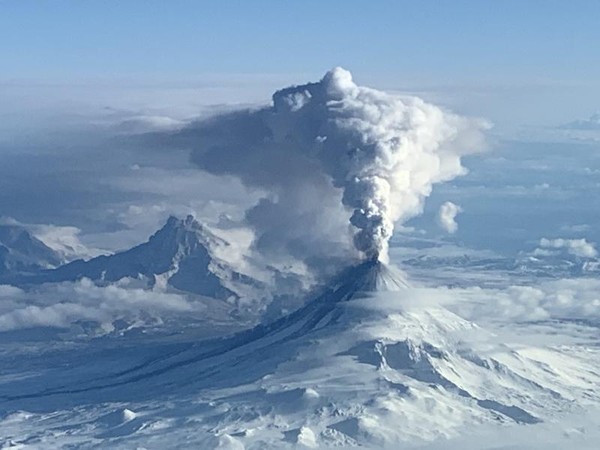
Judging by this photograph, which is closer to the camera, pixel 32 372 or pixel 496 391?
pixel 496 391

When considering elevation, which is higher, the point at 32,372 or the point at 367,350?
the point at 367,350

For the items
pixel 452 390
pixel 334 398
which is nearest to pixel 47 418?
pixel 334 398

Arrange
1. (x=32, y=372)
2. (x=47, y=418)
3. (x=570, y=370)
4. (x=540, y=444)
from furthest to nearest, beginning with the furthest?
(x=32, y=372) < (x=570, y=370) < (x=47, y=418) < (x=540, y=444)

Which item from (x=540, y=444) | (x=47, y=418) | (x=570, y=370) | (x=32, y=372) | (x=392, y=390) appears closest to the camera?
(x=540, y=444)

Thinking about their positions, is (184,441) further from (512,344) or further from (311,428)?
(512,344)

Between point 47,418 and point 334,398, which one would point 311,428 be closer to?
point 334,398

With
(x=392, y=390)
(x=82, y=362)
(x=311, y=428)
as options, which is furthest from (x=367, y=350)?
(x=82, y=362)
